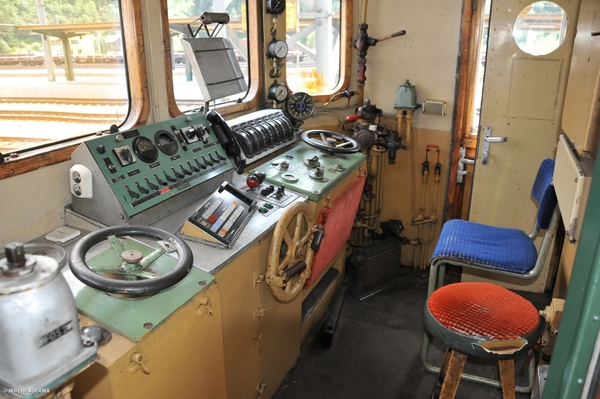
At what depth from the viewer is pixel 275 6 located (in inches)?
111

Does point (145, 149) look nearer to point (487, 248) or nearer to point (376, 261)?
point (487, 248)

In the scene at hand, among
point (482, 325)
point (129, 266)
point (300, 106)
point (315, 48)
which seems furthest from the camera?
point (315, 48)

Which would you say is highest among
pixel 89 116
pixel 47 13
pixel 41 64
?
pixel 47 13

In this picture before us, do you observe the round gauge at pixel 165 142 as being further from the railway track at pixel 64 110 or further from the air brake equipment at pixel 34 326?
the air brake equipment at pixel 34 326

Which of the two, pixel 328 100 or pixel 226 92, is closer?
pixel 226 92

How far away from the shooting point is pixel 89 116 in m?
2.04

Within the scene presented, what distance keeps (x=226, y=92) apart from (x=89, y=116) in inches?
26.8

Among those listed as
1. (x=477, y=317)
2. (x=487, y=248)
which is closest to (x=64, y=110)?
(x=477, y=317)

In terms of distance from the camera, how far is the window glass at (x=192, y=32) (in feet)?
7.88

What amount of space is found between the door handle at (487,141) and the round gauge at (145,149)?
208cm

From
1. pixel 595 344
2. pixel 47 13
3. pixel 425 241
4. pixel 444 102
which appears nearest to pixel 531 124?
pixel 444 102

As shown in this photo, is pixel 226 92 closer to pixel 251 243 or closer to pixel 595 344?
pixel 251 243

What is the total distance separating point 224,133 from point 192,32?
0.54m

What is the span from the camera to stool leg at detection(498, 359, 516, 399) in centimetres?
170
